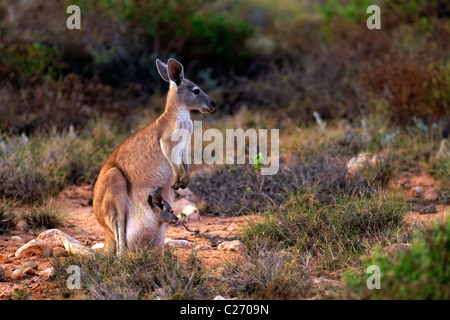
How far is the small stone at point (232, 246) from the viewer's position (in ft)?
17.7

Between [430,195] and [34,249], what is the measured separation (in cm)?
450

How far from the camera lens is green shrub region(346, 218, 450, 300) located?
3387mm

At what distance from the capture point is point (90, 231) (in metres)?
6.46

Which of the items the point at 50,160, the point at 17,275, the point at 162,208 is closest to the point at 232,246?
the point at 162,208

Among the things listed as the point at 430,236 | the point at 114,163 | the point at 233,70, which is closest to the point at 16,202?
the point at 114,163

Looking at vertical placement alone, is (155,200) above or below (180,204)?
above

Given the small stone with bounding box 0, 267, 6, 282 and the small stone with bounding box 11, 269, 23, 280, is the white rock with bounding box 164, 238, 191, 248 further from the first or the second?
the small stone with bounding box 0, 267, 6, 282

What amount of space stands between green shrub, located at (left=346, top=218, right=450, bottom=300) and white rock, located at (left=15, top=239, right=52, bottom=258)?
2.92 meters

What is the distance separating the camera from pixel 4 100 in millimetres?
9000

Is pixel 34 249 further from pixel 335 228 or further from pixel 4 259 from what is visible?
pixel 335 228

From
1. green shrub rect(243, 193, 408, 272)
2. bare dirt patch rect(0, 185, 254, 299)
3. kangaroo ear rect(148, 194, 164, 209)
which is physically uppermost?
kangaroo ear rect(148, 194, 164, 209)
